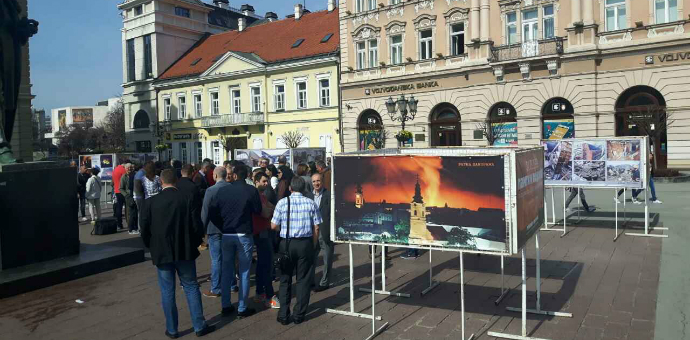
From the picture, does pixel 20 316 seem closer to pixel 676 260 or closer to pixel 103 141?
pixel 676 260

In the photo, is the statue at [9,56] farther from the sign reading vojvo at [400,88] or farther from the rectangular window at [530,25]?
the sign reading vojvo at [400,88]

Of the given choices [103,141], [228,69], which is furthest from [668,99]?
[103,141]

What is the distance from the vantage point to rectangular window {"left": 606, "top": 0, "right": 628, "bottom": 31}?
25.1 m

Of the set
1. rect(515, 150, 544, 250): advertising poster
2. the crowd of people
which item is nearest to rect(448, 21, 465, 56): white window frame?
the crowd of people

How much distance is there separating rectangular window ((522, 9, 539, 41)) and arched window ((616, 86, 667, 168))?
550cm

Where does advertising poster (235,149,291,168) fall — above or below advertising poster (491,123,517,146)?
below

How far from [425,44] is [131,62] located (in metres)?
31.6

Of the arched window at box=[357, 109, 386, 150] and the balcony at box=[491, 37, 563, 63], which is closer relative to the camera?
the balcony at box=[491, 37, 563, 63]

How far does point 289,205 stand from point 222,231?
3.26 feet

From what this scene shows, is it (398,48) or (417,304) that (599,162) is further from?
(398,48)

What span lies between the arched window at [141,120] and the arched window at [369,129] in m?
24.2

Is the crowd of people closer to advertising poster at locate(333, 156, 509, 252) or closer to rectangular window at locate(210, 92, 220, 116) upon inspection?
advertising poster at locate(333, 156, 509, 252)

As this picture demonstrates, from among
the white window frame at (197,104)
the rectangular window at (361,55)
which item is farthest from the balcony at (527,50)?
the white window frame at (197,104)

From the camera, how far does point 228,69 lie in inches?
1668
